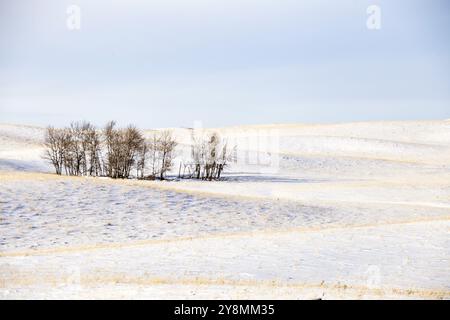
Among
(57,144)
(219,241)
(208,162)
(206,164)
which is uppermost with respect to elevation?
(57,144)

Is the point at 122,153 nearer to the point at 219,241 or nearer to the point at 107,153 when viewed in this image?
the point at 107,153

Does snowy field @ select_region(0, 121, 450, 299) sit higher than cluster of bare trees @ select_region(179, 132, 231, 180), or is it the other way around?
cluster of bare trees @ select_region(179, 132, 231, 180)

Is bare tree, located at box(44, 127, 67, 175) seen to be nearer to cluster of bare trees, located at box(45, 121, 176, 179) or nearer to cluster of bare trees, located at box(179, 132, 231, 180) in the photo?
cluster of bare trees, located at box(45, 121, 176, 179)

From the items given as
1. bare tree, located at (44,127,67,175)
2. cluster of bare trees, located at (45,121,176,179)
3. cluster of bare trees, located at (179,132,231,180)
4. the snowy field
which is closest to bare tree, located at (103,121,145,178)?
cluster of bare trees, located at (45,121,176,179)

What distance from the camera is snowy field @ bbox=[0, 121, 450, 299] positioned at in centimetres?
1348

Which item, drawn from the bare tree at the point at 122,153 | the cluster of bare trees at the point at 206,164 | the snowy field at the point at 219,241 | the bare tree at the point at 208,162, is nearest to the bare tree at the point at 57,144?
the bare tree at the point at 122,153

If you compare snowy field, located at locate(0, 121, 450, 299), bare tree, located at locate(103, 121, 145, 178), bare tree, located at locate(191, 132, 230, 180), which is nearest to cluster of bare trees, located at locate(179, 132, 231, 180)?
bare tree, located at locate(191, 132, 230, 180)

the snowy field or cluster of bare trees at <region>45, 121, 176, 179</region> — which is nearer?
the snowy field

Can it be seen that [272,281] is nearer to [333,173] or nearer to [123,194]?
[123,194]

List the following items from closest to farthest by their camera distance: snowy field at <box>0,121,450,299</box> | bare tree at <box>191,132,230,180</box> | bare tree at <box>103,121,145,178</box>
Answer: snowy field at <box>0,121,450,299</box>, bare tree at <box>103,121,145,178</box>, bare tree at <box>191,132,230,180</box>

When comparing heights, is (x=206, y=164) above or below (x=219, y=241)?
above

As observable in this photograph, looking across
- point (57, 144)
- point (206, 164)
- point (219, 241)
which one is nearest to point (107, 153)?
point (57, 144)

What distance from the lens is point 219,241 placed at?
70.4 feet

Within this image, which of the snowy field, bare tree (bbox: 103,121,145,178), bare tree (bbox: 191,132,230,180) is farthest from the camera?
bare tree (bbox: 191,132,230,180)
